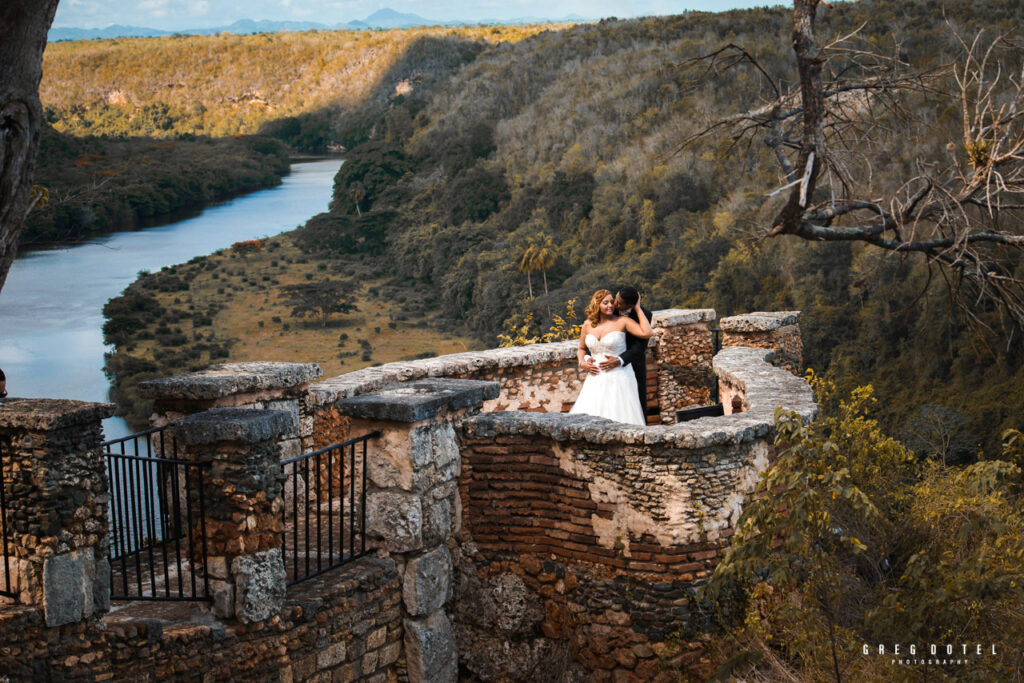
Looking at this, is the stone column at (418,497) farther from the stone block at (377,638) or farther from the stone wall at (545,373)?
the stone wall at (545,373)

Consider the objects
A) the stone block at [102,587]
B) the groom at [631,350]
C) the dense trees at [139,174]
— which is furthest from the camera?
the dense trees at [139,174]

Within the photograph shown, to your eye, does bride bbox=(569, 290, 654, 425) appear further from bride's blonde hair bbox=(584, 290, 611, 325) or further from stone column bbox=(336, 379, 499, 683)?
stone column bbox=(336, 379, 499, 683)

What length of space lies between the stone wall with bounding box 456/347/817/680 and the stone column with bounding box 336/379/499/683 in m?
0.23

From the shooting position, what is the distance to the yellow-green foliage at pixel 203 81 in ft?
65.6

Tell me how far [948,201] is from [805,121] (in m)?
1.25

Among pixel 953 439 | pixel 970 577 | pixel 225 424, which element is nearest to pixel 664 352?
pixel 970 577

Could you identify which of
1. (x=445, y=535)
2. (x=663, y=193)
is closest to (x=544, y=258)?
(x=663, y=193)

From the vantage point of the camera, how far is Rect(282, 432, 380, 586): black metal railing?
498cm

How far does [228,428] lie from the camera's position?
176 inches

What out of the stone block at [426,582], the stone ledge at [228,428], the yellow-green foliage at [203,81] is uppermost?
the yellow-green foliage at [203,81]

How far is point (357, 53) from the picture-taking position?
1378 inches

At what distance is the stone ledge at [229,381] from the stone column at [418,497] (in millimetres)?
647

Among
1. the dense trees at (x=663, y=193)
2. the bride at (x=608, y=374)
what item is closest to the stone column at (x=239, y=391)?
the bride at (x=608, y=374)

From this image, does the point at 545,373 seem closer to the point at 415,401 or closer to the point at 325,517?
the point at 325,517
